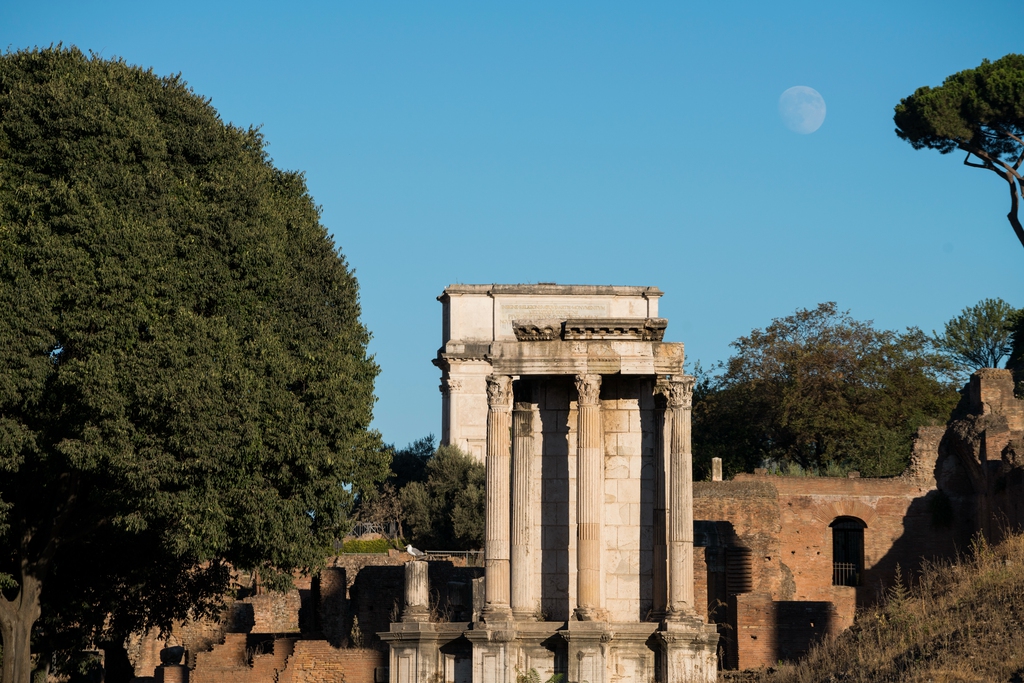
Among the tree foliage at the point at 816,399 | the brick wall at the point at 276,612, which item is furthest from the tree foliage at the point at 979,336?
the brick wall at the point at 276,612

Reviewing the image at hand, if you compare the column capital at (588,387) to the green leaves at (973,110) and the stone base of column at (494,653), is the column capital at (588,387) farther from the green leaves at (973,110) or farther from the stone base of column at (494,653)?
the green leaves at (973,110)

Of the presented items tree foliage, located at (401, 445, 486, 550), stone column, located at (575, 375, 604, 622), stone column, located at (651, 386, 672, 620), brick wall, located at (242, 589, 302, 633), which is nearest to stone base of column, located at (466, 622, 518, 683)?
stone column, located at (575, 375, 604, 622)

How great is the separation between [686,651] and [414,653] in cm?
356

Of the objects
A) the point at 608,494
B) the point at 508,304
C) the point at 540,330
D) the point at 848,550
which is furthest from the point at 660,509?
the point at 508,304

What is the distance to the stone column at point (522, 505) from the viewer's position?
1845cm

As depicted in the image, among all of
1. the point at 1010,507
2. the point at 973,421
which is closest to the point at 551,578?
the point at 1010,507

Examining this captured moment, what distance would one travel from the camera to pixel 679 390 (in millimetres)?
18625

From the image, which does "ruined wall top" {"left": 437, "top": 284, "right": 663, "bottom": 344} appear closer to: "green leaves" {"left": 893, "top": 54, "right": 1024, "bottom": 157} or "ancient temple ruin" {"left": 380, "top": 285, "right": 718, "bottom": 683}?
"green leaves" {"left": 893, "top": 54, "right": 1024, "bottom": 157}

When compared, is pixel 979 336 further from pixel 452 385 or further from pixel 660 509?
pixel 660 509

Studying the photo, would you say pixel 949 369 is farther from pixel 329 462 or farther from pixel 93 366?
pixel 93 366

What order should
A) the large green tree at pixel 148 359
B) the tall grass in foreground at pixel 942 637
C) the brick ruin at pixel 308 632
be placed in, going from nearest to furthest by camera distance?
the tall grass in foreground at pixel 942 637 < the large green tree at pixel 148 359 < the brick ruin at pixel 308 632

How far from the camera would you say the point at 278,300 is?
24.6m

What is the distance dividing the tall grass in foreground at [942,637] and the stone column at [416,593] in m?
4.59

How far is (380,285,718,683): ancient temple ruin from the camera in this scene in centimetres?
1817
